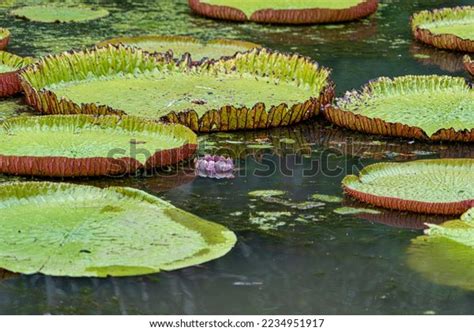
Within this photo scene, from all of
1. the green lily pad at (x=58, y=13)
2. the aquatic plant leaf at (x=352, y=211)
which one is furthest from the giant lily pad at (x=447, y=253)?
the green lily pad at (x=58, y=13)

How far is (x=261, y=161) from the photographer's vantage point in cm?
612

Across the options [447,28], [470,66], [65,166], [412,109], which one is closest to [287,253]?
[65,166]

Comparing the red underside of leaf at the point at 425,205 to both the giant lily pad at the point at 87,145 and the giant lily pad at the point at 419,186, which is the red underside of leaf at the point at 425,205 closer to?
the giant lily pad at the point at 419,186

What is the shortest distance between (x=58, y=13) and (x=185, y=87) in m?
→ 2.98

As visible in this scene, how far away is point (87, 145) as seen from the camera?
235 inches

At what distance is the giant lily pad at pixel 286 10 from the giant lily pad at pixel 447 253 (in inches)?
177

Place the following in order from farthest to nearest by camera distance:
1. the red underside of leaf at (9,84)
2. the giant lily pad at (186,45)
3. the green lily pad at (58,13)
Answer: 1. the green lily pad at (58,13)
2. the giant lily pad at (186,45)
3. the red underside of leaf at (9,84)

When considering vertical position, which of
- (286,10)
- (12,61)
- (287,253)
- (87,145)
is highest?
(286,10)

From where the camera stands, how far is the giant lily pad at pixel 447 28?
864 cm

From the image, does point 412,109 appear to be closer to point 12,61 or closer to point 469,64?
point 469,64

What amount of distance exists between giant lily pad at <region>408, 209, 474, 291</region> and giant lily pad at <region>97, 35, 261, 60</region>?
10.8 ft

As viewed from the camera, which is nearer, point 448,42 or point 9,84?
point 9,84

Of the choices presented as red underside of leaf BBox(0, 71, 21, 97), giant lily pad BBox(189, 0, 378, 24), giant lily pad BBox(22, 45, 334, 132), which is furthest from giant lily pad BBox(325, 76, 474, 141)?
giant lily pad BBox(189, 0, 378, 24)
